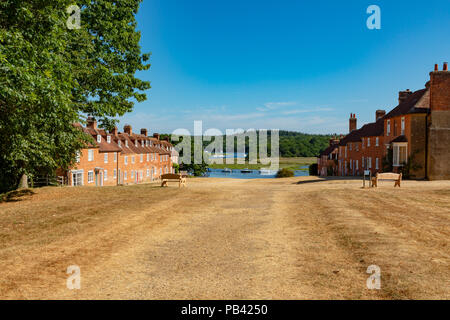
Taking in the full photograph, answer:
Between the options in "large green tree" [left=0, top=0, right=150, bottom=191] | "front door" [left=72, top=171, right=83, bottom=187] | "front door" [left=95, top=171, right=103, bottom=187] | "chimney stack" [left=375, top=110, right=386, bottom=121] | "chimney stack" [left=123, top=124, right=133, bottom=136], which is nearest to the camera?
"large green tree" [left=0, top=0, right=150, bottom=191]

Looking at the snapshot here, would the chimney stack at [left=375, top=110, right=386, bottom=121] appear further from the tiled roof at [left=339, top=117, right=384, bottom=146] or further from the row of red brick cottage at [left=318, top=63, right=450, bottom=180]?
the row of red brick cottage at [left=318, top=63, right=450, bottom=180]

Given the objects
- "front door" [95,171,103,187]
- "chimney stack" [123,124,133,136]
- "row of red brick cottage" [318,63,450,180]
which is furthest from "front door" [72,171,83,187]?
"row of red brick cottage" [318,63,450,180]

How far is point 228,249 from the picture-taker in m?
8.03

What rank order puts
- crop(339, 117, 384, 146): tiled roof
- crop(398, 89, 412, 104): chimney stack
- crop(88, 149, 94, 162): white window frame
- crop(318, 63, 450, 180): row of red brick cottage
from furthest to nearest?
crop(339, 117, 384, 146): tiled roof → crop(88, 149, 94, 162): white window frame → crop(398, 89, 412, 104): chimney stack → crop(318, 63, 450, 180): row of red brick cottage

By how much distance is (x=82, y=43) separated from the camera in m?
18.4

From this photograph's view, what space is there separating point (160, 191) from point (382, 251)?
14.7 metres

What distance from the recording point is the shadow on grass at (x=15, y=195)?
1656 centimetres

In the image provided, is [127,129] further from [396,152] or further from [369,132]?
[396,152]

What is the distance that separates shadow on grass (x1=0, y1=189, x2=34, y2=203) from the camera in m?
16.6

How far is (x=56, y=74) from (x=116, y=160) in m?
38.8

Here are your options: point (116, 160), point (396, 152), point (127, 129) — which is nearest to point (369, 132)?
point (396, 152)

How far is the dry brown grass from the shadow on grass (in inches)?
95.6

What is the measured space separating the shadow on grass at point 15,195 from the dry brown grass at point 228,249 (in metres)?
2.43
